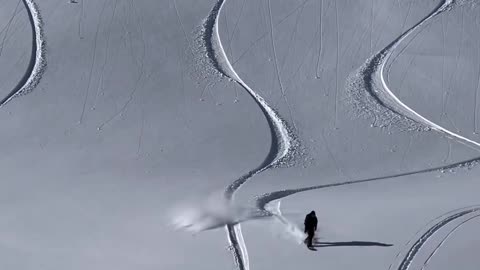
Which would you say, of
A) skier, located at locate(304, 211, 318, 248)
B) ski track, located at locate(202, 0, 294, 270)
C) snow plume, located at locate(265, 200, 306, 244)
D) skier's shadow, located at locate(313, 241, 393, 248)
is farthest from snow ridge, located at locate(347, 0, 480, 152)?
skier, located at locate(304, 211, 318, 248)

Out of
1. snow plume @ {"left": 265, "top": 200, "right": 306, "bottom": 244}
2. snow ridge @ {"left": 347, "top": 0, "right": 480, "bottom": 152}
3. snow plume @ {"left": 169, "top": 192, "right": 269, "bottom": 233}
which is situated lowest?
snow plume @ {"left": 265, "top": 200, "right": 306, "bottom": 244}

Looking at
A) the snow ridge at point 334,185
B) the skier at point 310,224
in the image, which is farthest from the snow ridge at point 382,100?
the skier at point 310,224

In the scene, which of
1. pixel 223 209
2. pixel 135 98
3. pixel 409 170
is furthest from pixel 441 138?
pixel 135 98

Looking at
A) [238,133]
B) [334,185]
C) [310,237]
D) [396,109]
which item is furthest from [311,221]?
[396,109]

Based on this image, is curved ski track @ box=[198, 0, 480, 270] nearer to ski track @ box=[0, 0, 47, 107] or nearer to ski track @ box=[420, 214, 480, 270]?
ski track @ box=[420, 214, 480, 270]

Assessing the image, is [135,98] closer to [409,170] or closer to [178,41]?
[178,41]

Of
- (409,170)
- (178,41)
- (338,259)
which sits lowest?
(338,259)
